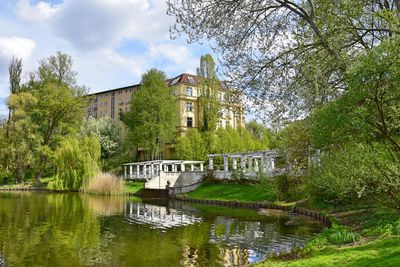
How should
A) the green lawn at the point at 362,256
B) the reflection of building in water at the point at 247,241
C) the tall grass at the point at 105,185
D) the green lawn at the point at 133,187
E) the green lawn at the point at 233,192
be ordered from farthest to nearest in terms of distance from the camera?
the green lawn at the point at 133,187 < the tall grass at the point at 105,185 < the green lawn at the point at 233,192 < the reflection of building in water at the point at 247,241 < the green lawn at the point at 362,256

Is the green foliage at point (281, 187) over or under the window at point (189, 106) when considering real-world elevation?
under

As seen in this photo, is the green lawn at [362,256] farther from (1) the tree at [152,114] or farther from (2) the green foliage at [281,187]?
(1) the tree at [152,114]

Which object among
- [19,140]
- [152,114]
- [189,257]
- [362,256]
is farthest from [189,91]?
[362,256]

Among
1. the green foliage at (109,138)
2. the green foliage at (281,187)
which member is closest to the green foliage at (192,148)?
the green foliage at (109,138)

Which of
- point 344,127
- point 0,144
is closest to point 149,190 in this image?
point 0,144

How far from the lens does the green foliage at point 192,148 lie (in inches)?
1896

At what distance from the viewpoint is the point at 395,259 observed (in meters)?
7.04

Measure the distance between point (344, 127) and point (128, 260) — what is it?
6994mm

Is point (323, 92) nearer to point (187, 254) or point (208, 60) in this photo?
point (187, 254)

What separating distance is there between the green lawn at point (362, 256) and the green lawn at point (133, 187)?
3119cm

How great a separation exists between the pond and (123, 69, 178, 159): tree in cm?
2737

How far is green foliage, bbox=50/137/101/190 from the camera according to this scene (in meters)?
39.2

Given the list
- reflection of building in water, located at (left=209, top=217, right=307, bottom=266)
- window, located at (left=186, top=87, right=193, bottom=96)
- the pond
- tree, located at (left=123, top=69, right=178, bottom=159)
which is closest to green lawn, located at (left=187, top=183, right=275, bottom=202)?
the pond

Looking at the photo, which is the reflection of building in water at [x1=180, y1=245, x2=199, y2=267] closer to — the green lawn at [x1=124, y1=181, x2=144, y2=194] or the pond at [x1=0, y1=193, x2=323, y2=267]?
the pond at [x1=0, y1=193, x2=323, y2=267]
